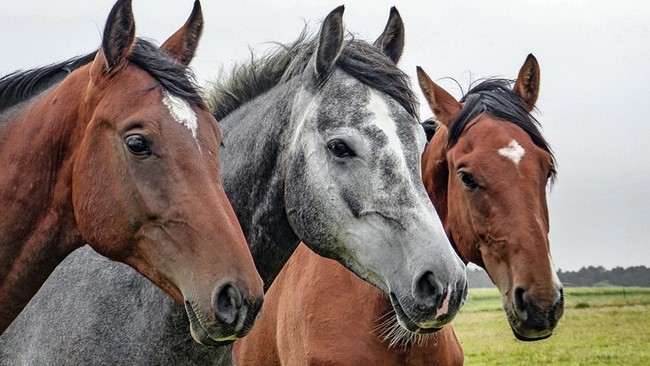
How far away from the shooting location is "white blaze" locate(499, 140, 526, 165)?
21.0 ft

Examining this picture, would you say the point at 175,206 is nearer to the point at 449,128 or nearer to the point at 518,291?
the point at 518,291

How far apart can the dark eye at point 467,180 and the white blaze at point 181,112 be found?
2871 mm

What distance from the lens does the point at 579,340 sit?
1958 cm

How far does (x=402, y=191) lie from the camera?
4.82m

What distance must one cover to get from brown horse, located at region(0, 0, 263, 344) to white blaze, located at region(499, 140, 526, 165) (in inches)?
110

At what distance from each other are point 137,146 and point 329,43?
1.81 metres

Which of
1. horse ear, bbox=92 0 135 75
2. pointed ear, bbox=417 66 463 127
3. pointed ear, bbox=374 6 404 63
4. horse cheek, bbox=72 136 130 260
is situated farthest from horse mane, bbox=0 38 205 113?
pointed ear, bbox=417 66 463 127

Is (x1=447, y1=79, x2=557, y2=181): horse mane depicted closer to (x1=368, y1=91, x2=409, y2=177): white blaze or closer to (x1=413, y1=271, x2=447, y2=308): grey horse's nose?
(x1=368, y1=91, x2=409, y2=177): white blaze

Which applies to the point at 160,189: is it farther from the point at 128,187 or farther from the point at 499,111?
the point at 499,111

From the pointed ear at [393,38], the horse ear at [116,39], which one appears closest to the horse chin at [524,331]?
the pointed ear at [393,38]

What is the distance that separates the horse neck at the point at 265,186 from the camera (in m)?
5.37

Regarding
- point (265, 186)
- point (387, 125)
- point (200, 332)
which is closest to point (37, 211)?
point (200, 332)

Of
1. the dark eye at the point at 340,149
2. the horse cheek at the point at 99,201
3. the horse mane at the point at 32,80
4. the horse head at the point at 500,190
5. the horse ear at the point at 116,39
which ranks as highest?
the horse ear at the point at 116,39

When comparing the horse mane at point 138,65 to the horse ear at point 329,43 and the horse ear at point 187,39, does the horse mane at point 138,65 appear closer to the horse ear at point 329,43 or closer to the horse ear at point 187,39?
the horse ear at point 187,39
